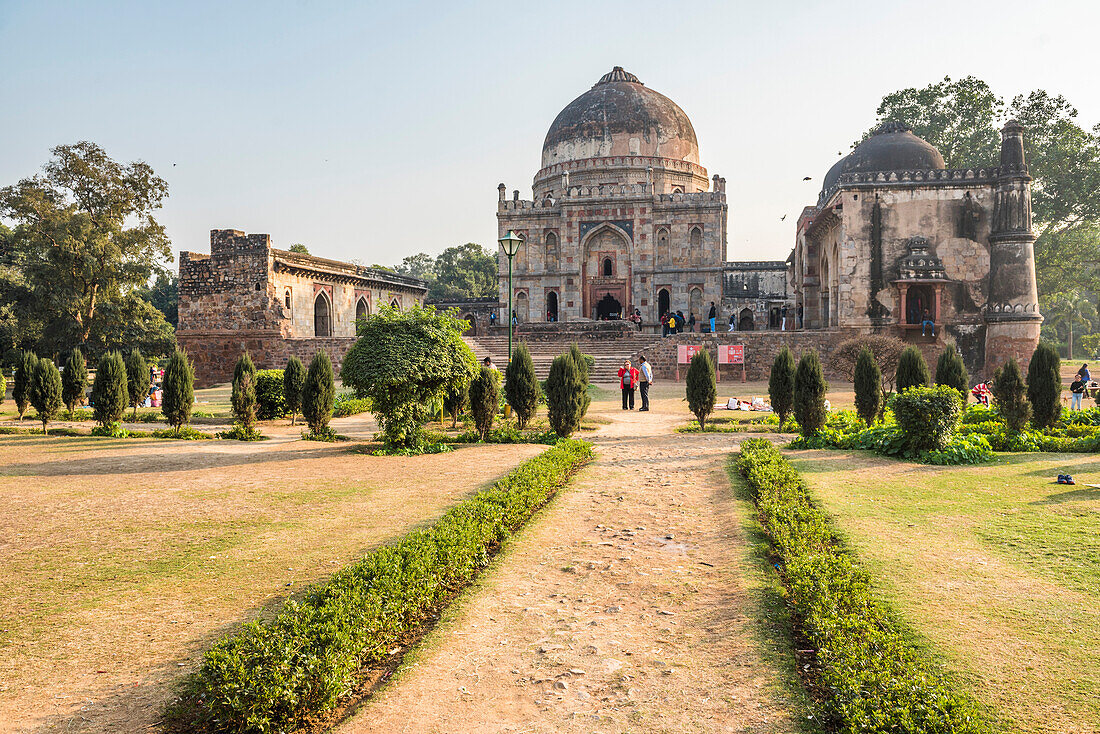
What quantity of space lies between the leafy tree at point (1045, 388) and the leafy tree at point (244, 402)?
12.8m

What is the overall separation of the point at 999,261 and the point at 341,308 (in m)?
26.5

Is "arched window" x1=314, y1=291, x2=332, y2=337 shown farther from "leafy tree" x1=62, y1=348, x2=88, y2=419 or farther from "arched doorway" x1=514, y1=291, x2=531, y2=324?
"leafy tree" x1=62, y1=348, x2=88, y2=419

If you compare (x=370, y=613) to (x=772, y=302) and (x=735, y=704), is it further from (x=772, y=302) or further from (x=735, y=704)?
(x=772, y=302)

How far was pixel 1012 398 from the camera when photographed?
422 inches

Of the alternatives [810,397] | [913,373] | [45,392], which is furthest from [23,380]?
[913,373]

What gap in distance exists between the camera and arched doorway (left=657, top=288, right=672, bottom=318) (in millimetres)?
35094

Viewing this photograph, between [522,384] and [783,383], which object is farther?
[522,384]

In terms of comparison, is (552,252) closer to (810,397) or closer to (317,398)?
(317,398)

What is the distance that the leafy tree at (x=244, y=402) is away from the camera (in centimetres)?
1226

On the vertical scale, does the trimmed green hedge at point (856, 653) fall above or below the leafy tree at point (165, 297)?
below

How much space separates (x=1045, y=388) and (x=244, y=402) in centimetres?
1316

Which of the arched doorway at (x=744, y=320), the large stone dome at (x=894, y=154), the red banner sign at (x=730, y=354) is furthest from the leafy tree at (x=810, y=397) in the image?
the arched doorway at (x=744, y=320)

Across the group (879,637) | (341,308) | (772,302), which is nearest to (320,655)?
(879,637)

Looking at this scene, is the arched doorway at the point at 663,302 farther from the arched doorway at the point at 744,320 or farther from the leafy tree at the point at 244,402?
the leafy tree at the point at 244,402
